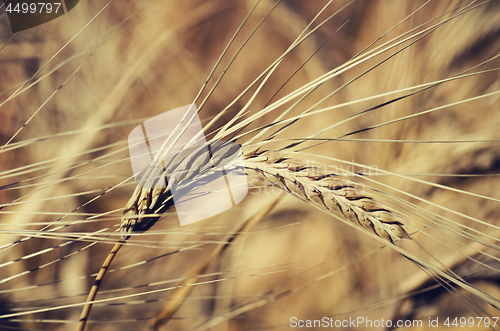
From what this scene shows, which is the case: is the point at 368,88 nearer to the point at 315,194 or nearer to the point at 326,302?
the point at 315,194

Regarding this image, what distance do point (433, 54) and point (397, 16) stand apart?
111mm

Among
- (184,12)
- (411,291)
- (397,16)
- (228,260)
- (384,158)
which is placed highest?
(184,12)

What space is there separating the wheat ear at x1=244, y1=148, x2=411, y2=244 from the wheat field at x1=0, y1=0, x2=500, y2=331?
166 millimetres

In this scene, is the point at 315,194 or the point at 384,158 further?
the point at 384,158

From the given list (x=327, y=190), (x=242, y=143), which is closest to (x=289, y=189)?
(x=327, y=190)

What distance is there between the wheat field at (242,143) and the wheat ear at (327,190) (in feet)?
0.54

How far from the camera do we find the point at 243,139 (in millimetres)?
542

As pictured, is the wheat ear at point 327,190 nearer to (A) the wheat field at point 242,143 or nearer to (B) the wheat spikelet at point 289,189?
(B) the wheat spikelet at point 289,189

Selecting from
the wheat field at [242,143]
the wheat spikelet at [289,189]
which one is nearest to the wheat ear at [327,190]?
the wheat spikelet at [289,189]

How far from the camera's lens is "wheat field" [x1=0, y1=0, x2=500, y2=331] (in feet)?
1.65

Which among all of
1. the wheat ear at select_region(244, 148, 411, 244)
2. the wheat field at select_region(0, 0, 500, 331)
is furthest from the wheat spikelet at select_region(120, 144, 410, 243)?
the wheat field at select_region(0, 0, 500, 331)

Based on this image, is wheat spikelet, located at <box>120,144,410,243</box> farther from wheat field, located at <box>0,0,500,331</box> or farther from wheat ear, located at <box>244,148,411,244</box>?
wheat field, located at <box>0,0,500,331</box>

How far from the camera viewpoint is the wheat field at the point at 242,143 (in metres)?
0.50

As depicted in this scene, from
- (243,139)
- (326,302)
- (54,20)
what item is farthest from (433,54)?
(54,20)
